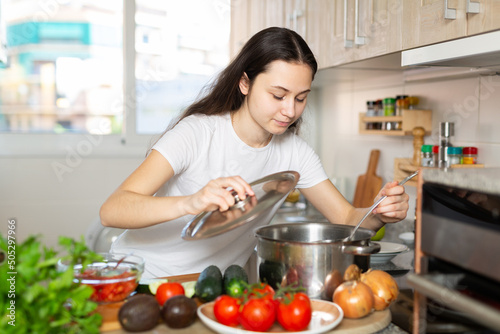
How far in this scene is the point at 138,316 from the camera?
3.06 feet

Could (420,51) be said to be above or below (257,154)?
above

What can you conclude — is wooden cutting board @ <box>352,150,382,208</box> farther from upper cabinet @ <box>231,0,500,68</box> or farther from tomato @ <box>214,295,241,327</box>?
tomato @ <box>214,295,241,327</box>

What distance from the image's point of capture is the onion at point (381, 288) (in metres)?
1.05

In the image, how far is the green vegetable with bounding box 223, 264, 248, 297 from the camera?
102 centimetres

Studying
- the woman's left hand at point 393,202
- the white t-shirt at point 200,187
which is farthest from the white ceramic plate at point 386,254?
the white t-shirt at point 200,187

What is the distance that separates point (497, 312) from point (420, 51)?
3.00ft

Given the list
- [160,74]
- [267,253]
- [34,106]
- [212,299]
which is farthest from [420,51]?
[34,106]

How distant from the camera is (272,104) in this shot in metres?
1.39

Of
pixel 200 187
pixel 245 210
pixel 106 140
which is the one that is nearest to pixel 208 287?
pixel 245 210

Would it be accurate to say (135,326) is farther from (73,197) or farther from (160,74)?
(160,74)

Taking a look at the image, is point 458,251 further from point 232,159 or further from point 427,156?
point 427,156

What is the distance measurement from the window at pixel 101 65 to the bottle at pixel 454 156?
1.59 m

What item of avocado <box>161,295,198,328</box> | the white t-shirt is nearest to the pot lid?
avocado <box>161,295,198,328</box>

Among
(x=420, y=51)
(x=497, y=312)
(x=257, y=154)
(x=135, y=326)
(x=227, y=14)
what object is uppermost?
(x=227, y=14)
